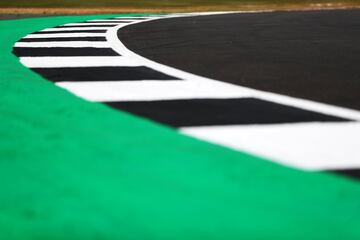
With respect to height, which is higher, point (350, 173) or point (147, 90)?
point (350, 173)

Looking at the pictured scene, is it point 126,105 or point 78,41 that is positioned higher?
point 126,105

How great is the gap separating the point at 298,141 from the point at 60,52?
15.8 feet

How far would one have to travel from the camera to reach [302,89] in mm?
4789

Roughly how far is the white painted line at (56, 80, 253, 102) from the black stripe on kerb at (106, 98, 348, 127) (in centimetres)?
17

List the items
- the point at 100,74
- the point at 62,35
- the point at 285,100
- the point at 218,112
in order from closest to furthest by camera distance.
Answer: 1. the point at 218,112
2. the point at 285,100
3. the point at 100,74
4. the point at 62,35

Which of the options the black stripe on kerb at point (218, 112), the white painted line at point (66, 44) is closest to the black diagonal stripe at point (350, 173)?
the black stripe on kerb at point (218, 112)

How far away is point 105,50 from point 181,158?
4959 mm

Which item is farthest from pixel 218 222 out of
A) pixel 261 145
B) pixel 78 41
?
pixel 78 41

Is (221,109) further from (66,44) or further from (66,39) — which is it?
(66,39)

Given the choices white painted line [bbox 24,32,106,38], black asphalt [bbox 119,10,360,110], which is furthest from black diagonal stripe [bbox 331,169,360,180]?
white painted line [bbox 24,32,106,38]

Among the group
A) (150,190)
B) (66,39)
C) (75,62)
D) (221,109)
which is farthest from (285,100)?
(66,39)

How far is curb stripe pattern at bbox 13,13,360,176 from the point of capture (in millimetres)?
3143

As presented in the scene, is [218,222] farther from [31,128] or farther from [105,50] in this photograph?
[105,50]

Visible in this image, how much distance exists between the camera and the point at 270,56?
22.9 ft
